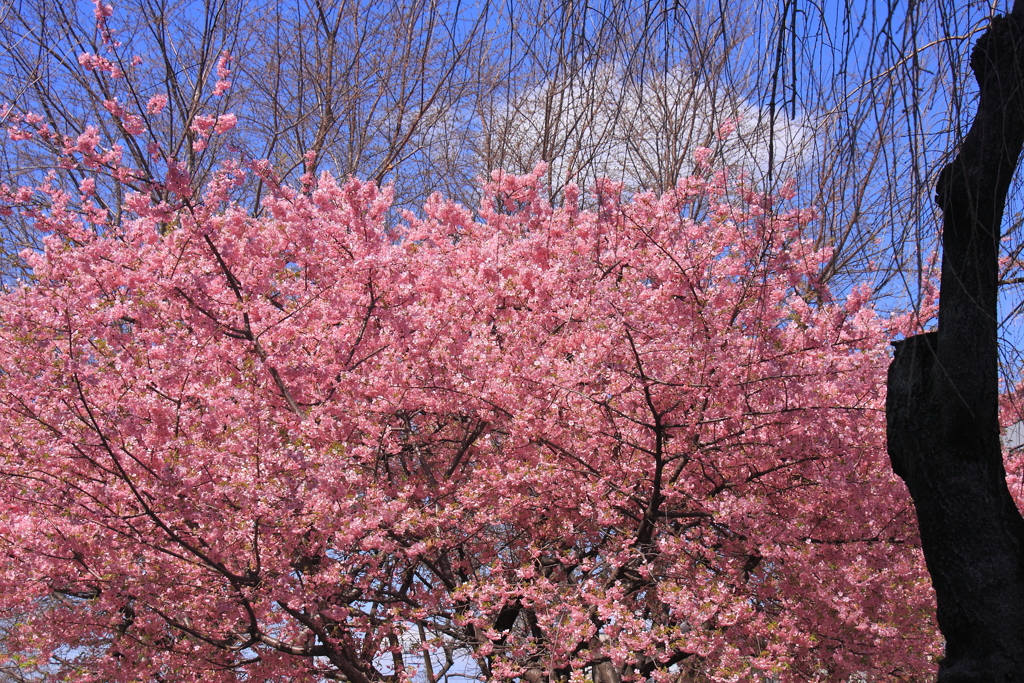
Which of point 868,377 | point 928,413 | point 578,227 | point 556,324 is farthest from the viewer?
point 578,227

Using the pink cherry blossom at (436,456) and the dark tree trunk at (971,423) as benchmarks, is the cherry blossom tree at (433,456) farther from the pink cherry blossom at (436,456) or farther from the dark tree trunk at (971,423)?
the dark tree trunk at (971,423)

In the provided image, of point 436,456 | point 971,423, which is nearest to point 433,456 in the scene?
point 436,456

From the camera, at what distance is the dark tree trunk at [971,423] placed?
237cm

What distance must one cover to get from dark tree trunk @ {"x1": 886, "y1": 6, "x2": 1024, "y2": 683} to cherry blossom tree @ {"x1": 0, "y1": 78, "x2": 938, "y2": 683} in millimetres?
1439

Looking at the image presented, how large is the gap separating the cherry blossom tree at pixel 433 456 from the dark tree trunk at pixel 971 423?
144cm

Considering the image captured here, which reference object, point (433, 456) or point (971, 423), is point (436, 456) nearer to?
point (433, 456)

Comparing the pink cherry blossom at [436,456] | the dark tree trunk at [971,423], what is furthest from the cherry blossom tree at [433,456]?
the dark tree trunk at [971,423]

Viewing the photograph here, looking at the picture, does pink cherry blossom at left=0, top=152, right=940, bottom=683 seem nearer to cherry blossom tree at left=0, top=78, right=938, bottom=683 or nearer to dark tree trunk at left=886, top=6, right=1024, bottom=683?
cherry blossom tree at left=0, top=78, right=938, bottom=683

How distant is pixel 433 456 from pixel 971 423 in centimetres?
417

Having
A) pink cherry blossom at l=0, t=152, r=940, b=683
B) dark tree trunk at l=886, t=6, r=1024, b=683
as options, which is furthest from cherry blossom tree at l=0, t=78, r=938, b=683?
dark tree trunk at l=886, t=6, r=1024, b=683

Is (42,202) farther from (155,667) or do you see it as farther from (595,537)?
A: (595,537)

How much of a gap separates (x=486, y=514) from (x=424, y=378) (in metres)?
0.99

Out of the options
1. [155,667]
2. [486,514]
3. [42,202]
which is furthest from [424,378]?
[42,202]

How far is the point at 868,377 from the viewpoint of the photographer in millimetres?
4871
